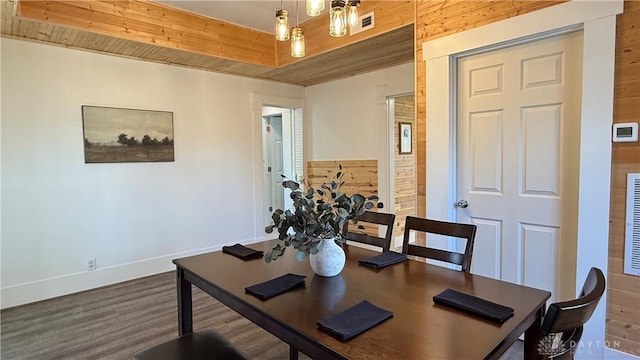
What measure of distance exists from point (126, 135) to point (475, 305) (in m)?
3.73

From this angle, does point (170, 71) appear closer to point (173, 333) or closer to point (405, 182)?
point (173, 333)

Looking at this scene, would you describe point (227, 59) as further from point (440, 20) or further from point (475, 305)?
point (475, 305)

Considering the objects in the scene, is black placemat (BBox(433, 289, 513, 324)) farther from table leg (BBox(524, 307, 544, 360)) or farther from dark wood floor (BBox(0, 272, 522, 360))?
dark wood floor (BBox(0, 272, 522, 360))

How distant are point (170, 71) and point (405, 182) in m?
3.43

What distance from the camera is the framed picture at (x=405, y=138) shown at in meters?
4.98

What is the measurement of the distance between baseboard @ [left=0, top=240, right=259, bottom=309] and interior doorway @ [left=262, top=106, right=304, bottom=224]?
1.84 metres

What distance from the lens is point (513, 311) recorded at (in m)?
1.21

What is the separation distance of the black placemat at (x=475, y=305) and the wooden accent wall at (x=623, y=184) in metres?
1.29

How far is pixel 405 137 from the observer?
16.6 ft

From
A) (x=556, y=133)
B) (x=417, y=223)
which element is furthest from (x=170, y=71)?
(x=556, y=133)

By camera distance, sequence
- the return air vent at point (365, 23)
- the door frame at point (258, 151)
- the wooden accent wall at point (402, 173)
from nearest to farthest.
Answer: the return air vent at point (365, 23) < the door frame at point (258, 151) < the wooden accent wall at point (402, 173)

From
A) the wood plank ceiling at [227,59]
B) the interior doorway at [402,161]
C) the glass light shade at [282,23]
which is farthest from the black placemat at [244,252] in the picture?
the interior doorway at [402,161]

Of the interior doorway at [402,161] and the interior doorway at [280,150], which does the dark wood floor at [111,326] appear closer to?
the interior doorway at [280,150]

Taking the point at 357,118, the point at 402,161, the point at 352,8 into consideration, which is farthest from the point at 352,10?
the point at 402,161
